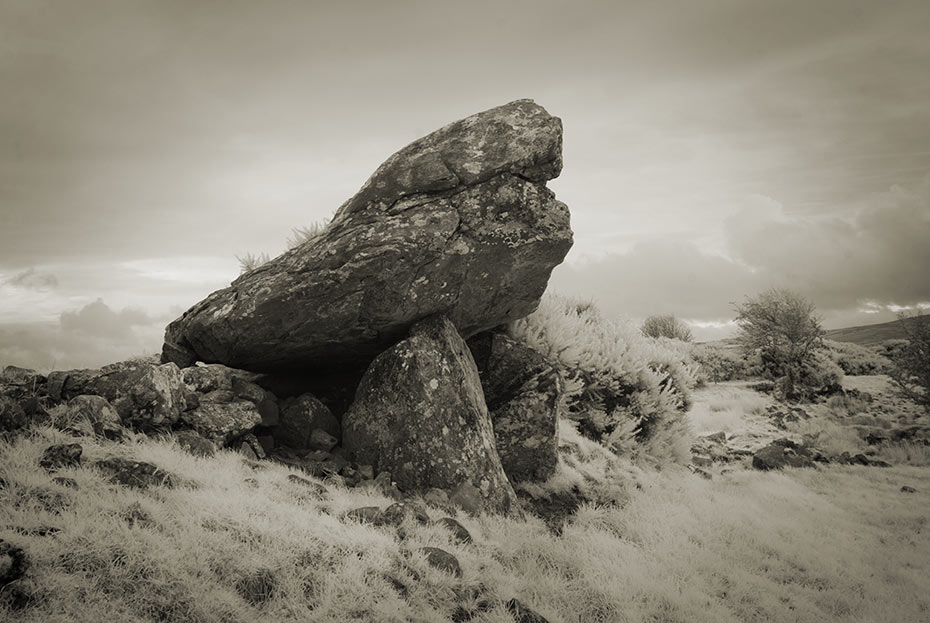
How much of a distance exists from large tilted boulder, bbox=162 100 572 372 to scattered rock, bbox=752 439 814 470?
802 cm

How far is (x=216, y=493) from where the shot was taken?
4863 millimetres

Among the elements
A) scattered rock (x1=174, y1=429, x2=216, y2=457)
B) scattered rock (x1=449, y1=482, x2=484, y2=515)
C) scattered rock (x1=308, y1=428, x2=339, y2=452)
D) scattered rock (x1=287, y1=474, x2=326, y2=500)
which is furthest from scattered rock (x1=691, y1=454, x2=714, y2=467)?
scattered rock (x1=174, y1=429, x2=216, y2=457)

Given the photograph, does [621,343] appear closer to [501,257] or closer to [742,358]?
[501,257]

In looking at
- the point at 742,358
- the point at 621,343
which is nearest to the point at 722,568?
the point at 621,343

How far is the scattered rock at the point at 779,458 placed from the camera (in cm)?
1184

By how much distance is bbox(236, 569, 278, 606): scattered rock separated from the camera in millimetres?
3887

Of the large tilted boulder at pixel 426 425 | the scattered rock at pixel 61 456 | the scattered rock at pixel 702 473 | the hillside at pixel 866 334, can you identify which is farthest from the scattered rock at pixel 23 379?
the hillside at pixel 866 334

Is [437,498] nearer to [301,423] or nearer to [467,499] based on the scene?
[467,499]

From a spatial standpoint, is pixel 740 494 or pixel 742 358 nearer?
pixel 740 494

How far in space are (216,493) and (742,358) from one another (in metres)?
27.4

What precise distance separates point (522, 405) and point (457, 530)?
10.1 ft

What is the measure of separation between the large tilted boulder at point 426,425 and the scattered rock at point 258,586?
2.69 meters

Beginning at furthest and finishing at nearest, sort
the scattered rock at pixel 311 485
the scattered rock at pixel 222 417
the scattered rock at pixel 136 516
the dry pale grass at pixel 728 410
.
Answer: the dry pale grass at pixel 728 410 < the scattered rock at pixel 222 417 < the scattered rock at pixel 311 485 < the scattered rock at pixel 136 516

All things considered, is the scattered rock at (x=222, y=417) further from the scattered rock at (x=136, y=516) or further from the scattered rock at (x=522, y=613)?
the scattered rock at (x=522, y=613)
